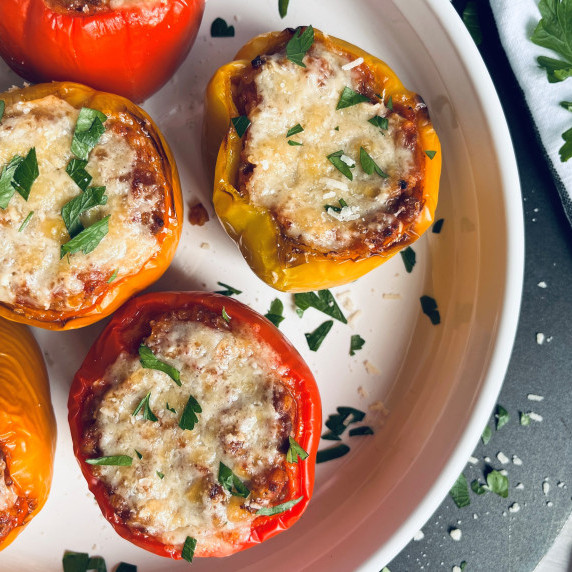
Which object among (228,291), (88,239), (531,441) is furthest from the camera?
(531,441)

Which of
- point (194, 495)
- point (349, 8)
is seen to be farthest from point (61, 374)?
point (349, 8)

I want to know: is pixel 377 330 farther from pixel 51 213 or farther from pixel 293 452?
pixel 51 213

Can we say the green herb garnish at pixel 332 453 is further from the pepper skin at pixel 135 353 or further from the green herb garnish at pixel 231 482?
the green herb garnish at pixel 231 482

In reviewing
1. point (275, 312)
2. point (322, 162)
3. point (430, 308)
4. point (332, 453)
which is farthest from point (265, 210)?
point (332, 453)

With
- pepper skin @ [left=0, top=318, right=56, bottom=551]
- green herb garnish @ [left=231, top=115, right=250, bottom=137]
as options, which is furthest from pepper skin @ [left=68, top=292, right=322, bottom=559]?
green herb garnish @ [left=231, top=115, right=250, bottom=137]

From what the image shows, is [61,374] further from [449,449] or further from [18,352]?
[449,449]

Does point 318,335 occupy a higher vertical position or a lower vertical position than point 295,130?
lower

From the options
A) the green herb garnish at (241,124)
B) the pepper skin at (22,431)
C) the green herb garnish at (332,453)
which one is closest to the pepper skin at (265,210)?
the green herb garnish at (241,124)
